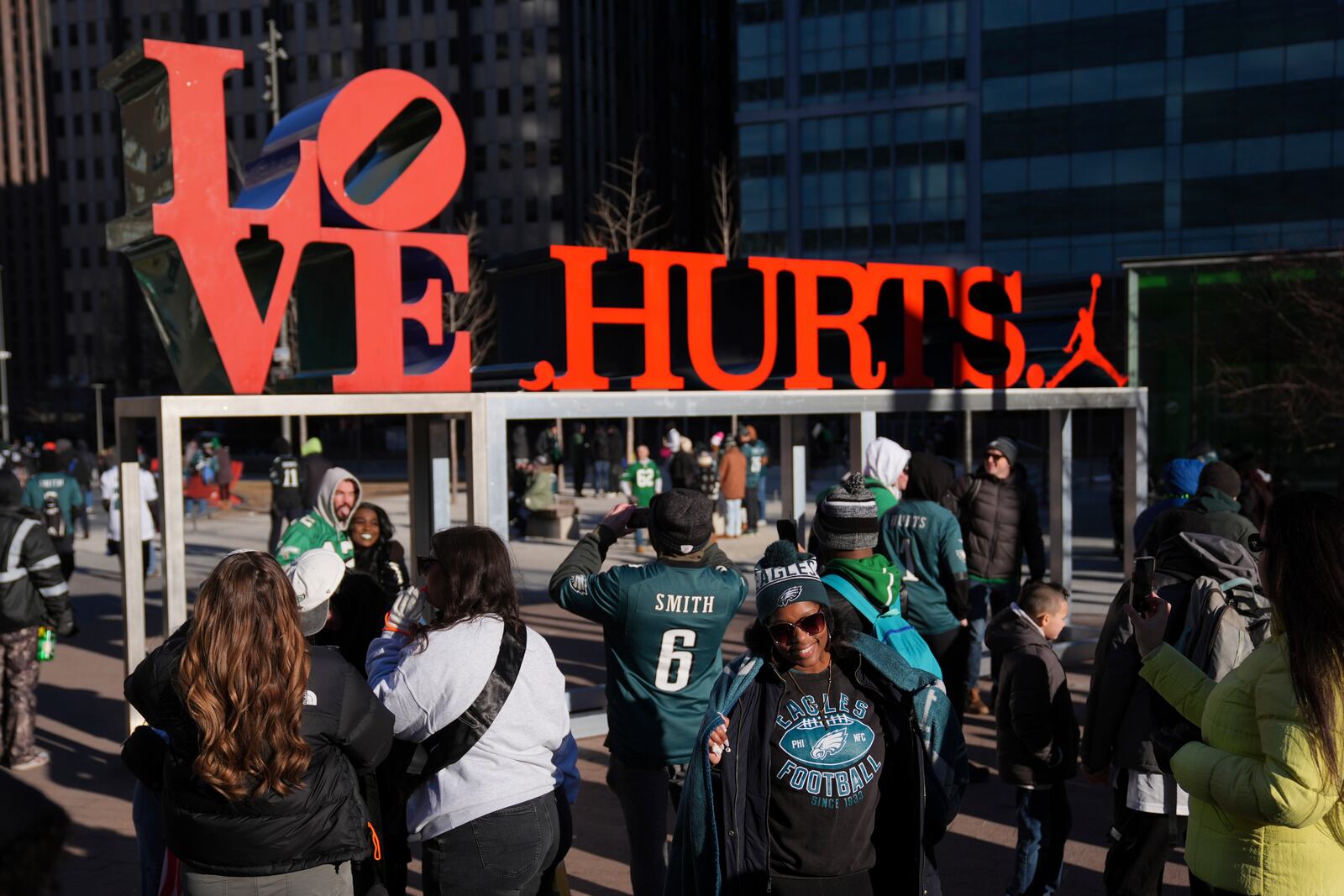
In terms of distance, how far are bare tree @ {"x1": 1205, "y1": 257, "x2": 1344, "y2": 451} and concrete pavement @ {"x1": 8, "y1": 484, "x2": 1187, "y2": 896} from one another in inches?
193

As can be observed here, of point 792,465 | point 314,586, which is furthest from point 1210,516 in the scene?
point 314,586

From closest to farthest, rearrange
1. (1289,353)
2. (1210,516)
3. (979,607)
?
(1210,516) → (979,607) → (1289,353)

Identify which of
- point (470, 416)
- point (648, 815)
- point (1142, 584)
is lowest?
point (648, 815)

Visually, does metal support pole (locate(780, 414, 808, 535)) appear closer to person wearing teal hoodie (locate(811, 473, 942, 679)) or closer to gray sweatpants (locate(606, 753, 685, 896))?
person wearing teal hoodie (locate(811, 473, 942, 679))

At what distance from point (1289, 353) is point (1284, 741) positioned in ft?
53.3

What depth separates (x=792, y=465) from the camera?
9.20m

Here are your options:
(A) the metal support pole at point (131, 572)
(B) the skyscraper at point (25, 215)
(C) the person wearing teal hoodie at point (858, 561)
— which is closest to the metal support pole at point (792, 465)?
(C) the person wearing teal hoodie at point (858, 561)

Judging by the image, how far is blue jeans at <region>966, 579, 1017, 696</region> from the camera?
752 cm

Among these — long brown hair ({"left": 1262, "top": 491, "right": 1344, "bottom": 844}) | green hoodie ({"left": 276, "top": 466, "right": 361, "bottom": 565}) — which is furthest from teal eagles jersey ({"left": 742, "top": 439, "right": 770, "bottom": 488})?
long brown hair ({"left": 1262, "top": 491, "right": 1344, "bottom": 844})

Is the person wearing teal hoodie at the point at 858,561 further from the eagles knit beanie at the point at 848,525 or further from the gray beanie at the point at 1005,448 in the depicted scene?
the gray beanie at the point at 1005,448

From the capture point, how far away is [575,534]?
63.6ft

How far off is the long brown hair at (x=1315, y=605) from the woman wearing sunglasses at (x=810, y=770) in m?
0.91

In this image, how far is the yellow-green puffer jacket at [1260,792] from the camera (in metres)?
2.69

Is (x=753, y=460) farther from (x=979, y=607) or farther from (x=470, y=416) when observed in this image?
(x=470, y=416)
